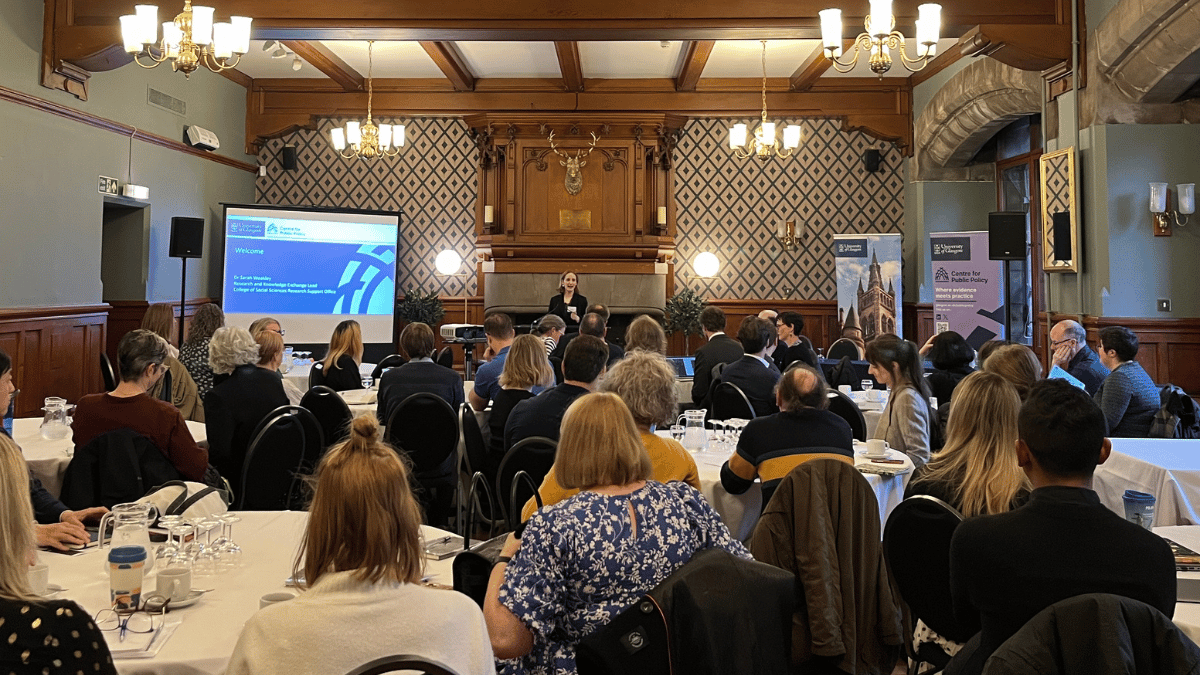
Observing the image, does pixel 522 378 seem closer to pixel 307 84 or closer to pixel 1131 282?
pixel 1131 282

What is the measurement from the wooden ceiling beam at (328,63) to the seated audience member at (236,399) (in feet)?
19.6

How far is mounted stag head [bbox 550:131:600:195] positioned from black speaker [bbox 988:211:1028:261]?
5.50 metres

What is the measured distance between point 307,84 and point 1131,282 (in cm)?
981

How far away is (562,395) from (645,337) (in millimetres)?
2162

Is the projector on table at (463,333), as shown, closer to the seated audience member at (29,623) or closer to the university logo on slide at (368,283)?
the university logo on slide at (368,283)

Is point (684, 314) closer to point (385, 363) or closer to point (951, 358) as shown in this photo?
point (385, 363)

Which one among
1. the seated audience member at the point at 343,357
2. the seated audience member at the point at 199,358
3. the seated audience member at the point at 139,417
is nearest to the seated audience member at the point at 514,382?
the seated audience member at the point at 139,417

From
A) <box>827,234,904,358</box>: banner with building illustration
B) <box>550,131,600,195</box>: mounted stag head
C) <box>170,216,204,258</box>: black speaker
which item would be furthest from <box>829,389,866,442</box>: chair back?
<box>550,131,600,195</box>: mounted stag head

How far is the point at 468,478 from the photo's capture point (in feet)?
16.5

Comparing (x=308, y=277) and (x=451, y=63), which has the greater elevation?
(x=451, y=63)

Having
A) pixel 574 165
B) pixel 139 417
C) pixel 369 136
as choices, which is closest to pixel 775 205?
pixel 574 165

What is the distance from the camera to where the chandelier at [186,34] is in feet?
18.1

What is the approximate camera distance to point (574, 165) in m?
11.9

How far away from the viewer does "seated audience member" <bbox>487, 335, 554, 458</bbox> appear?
4648 mm
